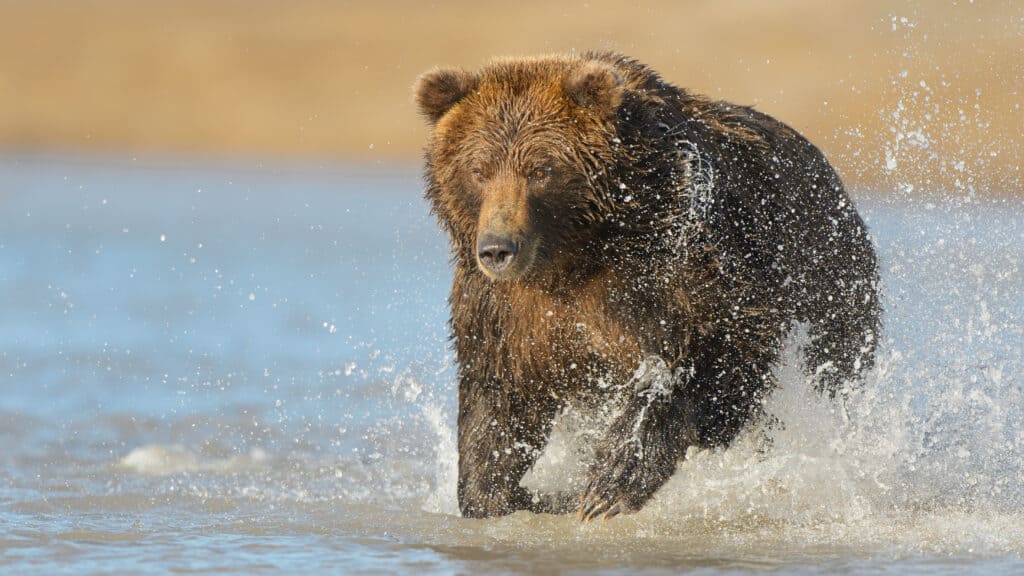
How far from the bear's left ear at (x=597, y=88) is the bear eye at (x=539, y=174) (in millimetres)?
314

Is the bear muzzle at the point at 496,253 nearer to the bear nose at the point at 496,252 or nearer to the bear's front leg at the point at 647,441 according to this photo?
the bear nose at the point at 496,252

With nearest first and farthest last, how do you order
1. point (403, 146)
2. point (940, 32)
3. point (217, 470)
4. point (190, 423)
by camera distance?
1. point (217, 470)
2. point (190, 423)
3. point (940, 32)
4. point (403, 146)

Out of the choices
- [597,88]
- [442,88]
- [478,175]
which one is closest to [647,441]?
[478,175]

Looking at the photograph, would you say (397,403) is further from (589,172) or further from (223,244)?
Answer: (223,244)

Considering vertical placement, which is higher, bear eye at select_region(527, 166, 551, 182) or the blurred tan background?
the blurred tan background

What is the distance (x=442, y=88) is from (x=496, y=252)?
0.93 metres

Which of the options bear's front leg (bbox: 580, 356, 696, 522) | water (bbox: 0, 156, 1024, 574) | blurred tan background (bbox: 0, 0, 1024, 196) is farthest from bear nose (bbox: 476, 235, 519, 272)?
blurred tan background (bbox: 0, 0, 1024, 196)

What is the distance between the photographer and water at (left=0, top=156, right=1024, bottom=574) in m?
6.26

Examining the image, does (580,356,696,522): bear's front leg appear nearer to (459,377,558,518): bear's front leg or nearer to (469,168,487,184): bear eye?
(459,377,558,518): bear's front leg

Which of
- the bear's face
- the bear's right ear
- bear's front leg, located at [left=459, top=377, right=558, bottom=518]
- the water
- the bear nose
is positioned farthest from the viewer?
bear's front leg, located at [left=459, top=377, right=558, bottom=518]

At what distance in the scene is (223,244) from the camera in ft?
71.8

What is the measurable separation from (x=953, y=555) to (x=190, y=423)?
5.47 metres

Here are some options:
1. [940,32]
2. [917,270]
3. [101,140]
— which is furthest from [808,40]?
[917,270]

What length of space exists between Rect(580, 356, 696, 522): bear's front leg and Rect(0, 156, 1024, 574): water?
195mm
